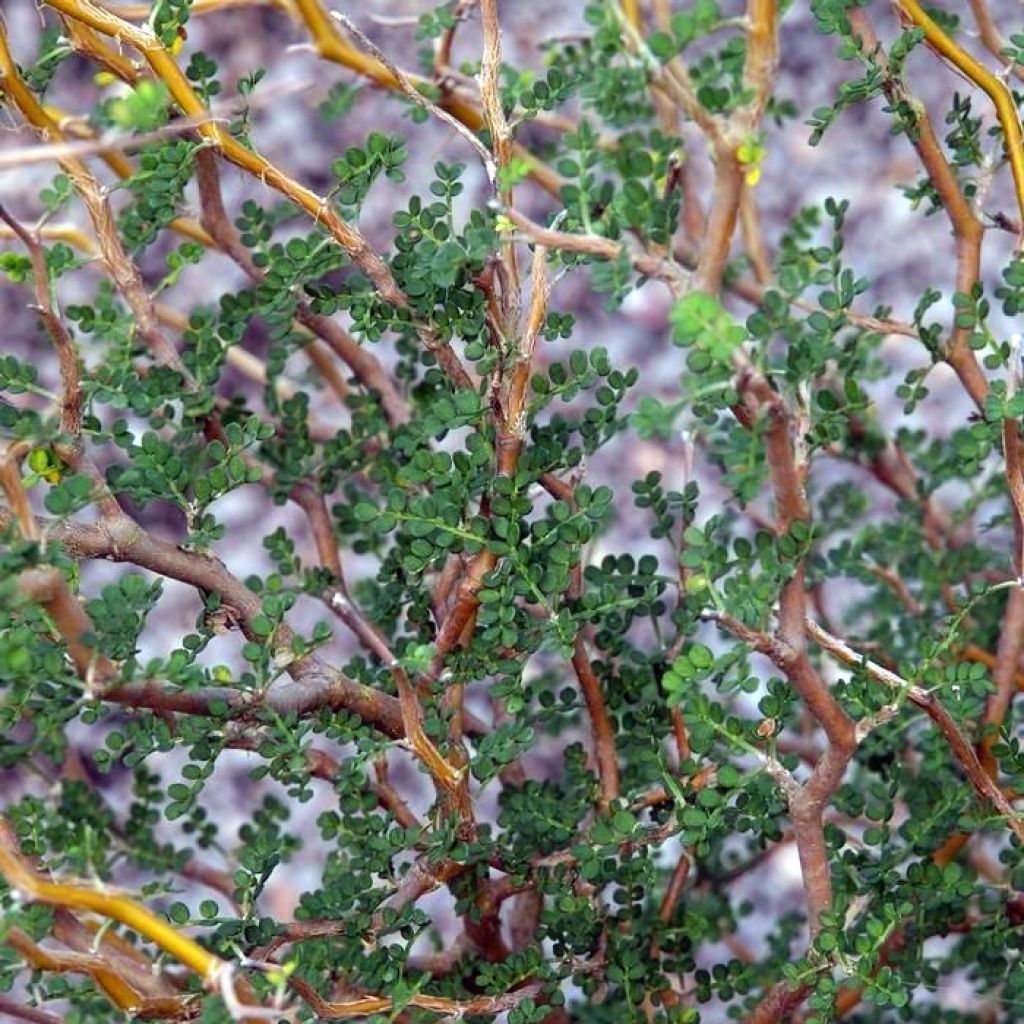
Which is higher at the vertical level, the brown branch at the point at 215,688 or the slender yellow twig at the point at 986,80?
the slender yellow twig at the point at 986,80

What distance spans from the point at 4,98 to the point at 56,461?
0.55 feet

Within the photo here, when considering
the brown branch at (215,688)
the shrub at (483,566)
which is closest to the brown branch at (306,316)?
the shrub at (483,566)

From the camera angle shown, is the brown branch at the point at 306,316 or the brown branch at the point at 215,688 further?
the brown branch at the point at 306,316

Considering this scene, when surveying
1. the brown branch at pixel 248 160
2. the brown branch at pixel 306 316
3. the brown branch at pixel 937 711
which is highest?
the brown branch at pixel 306 316

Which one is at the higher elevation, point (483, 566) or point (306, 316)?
point (306, 316)

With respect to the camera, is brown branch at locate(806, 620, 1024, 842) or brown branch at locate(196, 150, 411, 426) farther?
brown branch at locate(196, 150, 411, 426)

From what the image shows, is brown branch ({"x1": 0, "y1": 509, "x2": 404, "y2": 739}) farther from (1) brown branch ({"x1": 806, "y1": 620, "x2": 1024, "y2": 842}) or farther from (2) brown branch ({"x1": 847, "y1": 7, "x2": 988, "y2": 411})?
(2) brown branch ({"x1": 847, "y1": 7, "x2": 988, "y2": 411})

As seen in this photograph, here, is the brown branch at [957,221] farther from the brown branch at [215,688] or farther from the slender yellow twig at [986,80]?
the brown branch at [215,688]

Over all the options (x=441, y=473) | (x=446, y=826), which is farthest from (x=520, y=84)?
(x=446, y=826)

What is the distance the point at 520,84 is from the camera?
67 cm

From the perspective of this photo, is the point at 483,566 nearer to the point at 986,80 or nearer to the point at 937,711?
the point at 937,711

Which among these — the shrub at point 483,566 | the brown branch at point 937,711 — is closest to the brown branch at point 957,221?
the shrub at point 483,566

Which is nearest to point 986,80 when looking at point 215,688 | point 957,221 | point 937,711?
point 957,221

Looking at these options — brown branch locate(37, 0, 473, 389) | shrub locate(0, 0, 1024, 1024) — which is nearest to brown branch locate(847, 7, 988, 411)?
shrub locate(0, 0, 1024, 1024)
